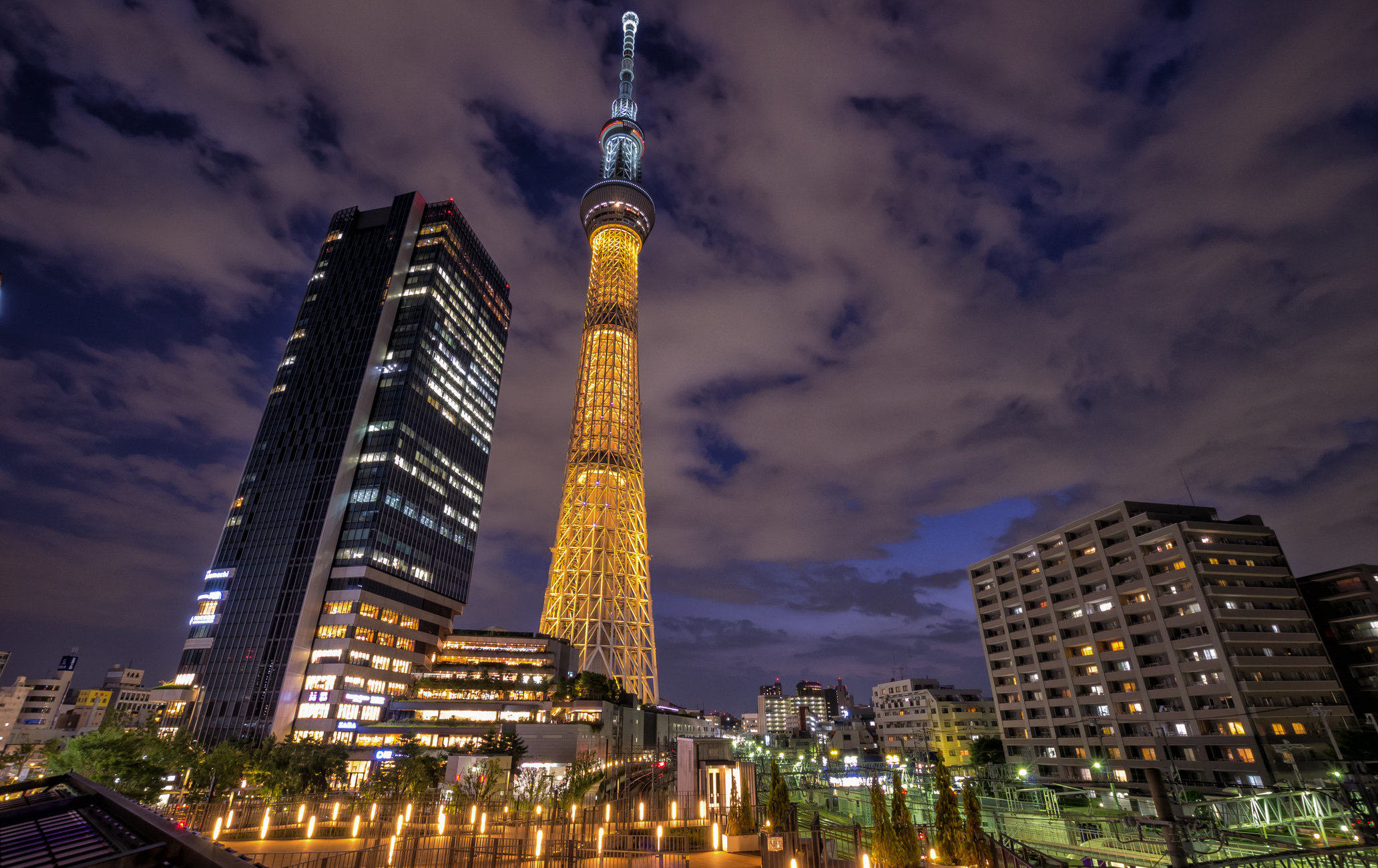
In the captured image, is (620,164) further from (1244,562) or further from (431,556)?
(1244,562)

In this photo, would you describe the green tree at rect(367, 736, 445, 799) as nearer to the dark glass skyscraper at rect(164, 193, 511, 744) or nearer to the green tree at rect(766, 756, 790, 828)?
the green tree at rect(766, 756, 790, 828)

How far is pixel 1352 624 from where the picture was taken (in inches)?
2484

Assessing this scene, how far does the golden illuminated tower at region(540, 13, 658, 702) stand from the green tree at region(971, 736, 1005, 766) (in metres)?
44.8

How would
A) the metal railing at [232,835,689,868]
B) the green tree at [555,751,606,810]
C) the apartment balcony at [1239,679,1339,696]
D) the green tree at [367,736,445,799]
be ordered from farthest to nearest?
1. the apartment balcony at [1239,679,1339,696]
2. the green tree at [367,736,445,799]
3. the green tree at [555,751,606,810]
4. the metal railing at [232,835,689,868]

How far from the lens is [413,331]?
334ft

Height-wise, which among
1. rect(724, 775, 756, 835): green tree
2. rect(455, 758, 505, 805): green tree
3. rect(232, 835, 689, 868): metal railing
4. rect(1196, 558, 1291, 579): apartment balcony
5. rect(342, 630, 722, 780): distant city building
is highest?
rect(1196, 558, 1291, 579): apartment balcony

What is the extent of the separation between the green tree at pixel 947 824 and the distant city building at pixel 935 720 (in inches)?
3356

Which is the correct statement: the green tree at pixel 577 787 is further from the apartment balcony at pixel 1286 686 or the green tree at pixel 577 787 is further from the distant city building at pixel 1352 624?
the distant city building at pixel 1352 624

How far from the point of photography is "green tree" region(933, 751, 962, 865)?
2116 cm

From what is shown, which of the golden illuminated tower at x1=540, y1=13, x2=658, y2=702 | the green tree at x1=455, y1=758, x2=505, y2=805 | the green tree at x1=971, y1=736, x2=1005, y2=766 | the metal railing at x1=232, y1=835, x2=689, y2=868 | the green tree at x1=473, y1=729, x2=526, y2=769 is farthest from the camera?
the golden illuminated tower at x1=540, y1=13, x2=658, y2=702

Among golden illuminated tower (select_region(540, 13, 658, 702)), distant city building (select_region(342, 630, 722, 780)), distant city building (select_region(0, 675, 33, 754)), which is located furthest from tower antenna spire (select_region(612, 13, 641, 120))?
distant city building (select_region(0, 675, 33, 754))

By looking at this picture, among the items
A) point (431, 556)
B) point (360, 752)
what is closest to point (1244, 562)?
point (360, 752)

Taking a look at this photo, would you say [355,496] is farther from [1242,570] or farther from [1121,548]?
[1242,570]

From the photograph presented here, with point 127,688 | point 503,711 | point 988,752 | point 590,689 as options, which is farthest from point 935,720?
point 127,688
